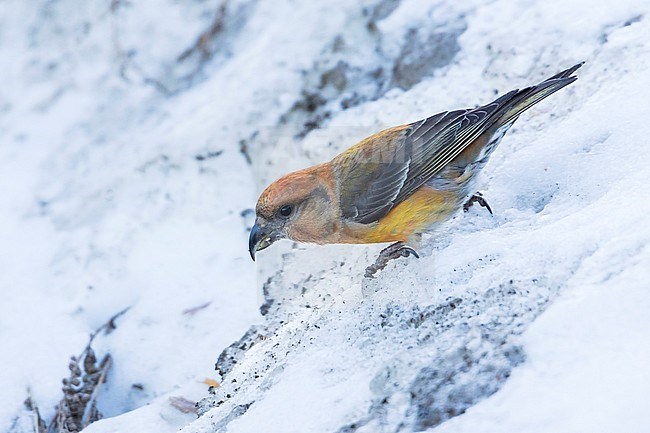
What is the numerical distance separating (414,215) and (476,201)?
1.01 ft

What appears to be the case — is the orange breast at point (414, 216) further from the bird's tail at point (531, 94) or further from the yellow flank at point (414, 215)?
the bird's tail at point (531, 94)

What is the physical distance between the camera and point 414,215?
3672 mm

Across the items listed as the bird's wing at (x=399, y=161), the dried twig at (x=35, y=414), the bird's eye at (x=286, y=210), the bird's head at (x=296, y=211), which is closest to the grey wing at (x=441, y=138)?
the bird's wing at (x=399, y=161)

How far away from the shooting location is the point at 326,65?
5.16 metres

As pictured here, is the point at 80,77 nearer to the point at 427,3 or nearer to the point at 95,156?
the point at 95,156

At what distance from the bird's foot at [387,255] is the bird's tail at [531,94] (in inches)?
29.5

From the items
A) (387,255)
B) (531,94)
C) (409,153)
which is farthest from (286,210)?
(531,94)

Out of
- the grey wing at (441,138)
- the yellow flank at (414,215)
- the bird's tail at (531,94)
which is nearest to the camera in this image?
the bird's tail at (531,94)

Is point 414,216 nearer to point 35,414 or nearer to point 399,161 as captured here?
point 399,161

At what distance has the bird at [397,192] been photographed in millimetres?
3635

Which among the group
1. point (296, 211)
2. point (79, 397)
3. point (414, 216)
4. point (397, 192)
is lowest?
point (79, 397)

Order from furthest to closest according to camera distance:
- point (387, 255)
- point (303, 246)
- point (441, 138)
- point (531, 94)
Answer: point (303, 246) → point (441, 138) → point (387, 255) → point (531, 94)

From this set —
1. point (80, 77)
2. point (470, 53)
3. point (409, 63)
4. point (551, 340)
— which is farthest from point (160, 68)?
point (551, 340)

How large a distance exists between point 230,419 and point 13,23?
4397mm
